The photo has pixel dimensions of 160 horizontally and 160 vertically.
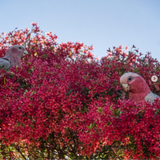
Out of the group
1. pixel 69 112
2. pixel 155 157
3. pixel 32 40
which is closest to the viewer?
pixel 155 157

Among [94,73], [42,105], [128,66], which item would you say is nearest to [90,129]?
[42,105]

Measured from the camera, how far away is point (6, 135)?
3.28m

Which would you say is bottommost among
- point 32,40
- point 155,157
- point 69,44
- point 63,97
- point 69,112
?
point 155,157

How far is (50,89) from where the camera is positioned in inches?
133

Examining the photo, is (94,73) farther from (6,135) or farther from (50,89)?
(6,135)

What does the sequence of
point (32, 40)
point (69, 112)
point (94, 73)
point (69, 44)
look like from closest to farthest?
point (69, 112), point (94, 73), point (69, 44), point (32, 40)

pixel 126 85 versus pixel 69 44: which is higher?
pixel 69 44

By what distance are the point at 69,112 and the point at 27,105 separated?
0.69 metres

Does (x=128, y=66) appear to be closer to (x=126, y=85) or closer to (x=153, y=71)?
(x=153, y=71)

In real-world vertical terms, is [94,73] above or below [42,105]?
above

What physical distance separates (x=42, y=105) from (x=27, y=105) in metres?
0.25

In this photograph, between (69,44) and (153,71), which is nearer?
(153,71)

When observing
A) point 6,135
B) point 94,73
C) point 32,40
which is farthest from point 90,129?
point 32,40

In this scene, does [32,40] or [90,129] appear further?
[32,40]
